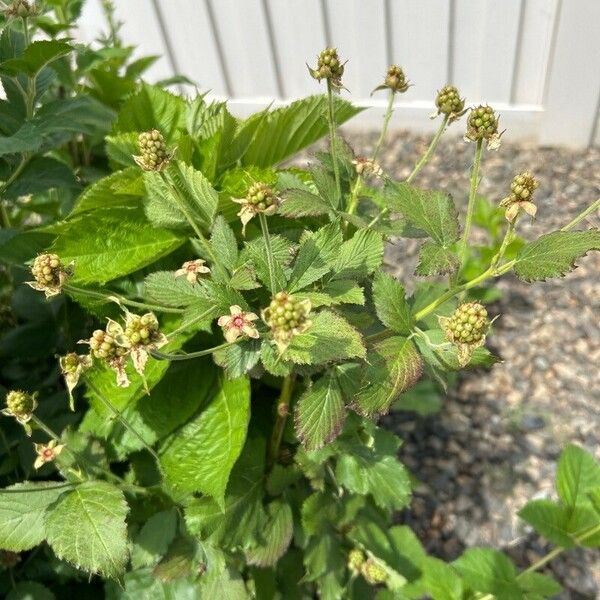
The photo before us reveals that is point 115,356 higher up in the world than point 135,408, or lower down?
higher up

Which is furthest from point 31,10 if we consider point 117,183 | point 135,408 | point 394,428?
point 394,428

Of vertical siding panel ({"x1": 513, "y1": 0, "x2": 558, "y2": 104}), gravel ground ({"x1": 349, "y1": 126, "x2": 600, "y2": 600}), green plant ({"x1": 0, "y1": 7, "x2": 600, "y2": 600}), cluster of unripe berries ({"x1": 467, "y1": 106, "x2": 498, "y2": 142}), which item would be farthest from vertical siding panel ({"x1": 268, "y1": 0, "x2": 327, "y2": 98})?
cluster of unripe berries ({"x1": 467, "y1": 106, "x2": 498, "y2": 142})

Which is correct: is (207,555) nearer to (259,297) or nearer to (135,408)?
(135,408)

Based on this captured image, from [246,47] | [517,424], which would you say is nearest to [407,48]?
[246,47]

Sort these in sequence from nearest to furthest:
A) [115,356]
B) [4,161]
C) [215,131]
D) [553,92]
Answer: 1. [115,356]
2. [215,131]
3. [4,161]
4. [553,92]

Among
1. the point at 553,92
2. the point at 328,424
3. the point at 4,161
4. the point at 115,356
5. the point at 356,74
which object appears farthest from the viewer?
the point at 356,74

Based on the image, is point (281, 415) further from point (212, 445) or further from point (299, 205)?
point (299, 205)

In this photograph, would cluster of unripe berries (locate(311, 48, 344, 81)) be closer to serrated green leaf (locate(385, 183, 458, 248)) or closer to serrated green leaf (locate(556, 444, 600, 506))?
serrated green leaf (locate(385, 183, 458, 248))

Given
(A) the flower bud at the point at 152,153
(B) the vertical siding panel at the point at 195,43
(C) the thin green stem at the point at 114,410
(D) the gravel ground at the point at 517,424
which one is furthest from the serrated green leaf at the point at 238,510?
(B) the vertical siding panel at the point at 195,43
